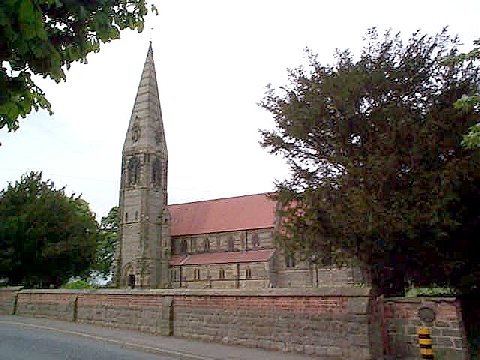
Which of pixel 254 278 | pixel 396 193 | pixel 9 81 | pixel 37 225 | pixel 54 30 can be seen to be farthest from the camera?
pixel 254 278

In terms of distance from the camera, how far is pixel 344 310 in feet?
32.7

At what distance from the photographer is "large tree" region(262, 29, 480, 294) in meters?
11.0

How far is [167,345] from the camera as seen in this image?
1206 cm

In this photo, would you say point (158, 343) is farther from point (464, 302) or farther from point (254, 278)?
point (254, 278)

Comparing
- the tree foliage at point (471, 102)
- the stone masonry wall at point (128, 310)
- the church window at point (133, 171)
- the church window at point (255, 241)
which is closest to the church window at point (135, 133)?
the church window at point (133, 171)

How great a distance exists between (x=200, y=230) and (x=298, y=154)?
40.5 m

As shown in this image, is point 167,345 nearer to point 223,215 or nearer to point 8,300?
point 8,300

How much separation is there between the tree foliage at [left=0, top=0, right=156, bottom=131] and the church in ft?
136

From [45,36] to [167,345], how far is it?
10432 millimetres

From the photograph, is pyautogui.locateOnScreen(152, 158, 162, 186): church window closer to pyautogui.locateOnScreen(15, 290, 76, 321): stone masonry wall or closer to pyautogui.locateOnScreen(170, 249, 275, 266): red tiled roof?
pyautogui.locateOnScreen(170, 249, 275, 266): red tiled roof

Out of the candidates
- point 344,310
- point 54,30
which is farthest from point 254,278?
point 54,30

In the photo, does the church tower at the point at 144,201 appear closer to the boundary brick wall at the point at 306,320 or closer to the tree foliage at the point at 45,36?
the boundary brick wall at the point at 306,320

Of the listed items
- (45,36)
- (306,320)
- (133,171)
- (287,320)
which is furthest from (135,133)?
(45,36)

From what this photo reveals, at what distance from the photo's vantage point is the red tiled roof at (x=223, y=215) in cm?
5033
